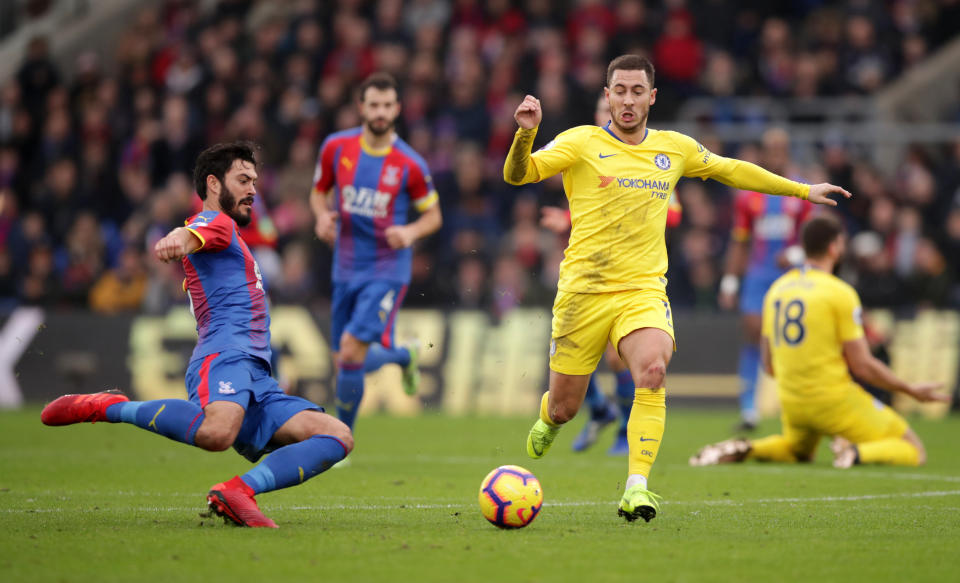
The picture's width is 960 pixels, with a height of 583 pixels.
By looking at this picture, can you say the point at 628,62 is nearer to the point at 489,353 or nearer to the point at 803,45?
the point at 489,353

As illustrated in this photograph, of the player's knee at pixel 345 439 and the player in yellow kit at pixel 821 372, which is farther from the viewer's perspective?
the player in yellow kit at pixel 821 372

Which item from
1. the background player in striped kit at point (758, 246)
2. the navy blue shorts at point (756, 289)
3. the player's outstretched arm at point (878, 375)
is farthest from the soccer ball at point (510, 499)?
the navy blue shorts at point (756, 289)

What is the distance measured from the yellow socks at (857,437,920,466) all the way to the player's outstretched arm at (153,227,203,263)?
595 centimetres

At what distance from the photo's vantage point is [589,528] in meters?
6.73

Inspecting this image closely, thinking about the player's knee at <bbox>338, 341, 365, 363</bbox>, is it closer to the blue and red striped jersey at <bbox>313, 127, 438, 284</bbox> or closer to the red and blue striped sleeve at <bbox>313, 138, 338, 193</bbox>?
the blue and red striped jersey at <bbox>313, 127, 438, 284</bbox>

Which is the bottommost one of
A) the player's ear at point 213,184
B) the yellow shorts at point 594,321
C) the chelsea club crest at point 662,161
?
the yellow shorts at point 594,321

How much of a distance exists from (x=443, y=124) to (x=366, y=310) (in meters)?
9.77

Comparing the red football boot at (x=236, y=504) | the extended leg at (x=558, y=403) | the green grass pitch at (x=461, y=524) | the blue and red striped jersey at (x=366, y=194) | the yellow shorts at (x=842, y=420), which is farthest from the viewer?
the blue and red striped jersey at (x=366, y=194)

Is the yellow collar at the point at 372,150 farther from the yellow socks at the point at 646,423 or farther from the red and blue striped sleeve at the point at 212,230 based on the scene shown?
the yellow socks at the point at 646,423

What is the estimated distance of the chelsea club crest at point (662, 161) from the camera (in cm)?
752

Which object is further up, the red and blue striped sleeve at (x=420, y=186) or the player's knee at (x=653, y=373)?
the red and blue striped sleeve at (x=420, y=186)

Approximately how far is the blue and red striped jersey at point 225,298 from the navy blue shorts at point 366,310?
10.6 feet

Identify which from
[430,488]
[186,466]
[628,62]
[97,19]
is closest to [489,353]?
[186,466]

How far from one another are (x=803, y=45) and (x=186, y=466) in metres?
14.1
